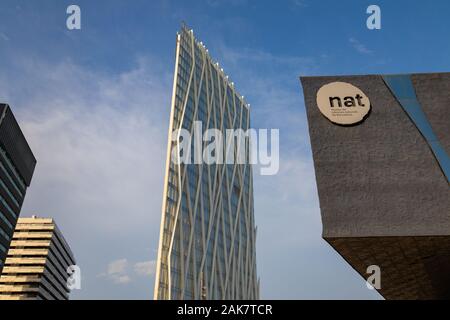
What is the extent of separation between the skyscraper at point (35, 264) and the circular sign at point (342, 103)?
10353 cm

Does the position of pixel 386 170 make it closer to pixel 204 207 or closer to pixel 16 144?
pixel 204 207

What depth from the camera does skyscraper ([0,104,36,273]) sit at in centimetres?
7338

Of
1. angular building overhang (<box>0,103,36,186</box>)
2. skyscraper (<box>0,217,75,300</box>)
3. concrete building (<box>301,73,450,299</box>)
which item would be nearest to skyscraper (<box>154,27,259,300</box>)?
angular building overhang (<box>0,103,36,186</box>)

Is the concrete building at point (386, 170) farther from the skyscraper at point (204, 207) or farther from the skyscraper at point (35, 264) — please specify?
the skyscraper at point (35, 264)

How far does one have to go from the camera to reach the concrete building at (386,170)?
52.5 ft

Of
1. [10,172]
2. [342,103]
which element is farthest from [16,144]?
[342,103]

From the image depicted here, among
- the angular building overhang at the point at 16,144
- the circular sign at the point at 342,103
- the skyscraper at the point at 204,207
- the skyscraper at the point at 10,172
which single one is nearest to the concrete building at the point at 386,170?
the circular sign at the point at 342,103

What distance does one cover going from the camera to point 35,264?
107 m

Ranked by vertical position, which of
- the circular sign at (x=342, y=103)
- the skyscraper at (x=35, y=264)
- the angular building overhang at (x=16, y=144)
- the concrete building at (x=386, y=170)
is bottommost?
the concrete building at (x=386, y=170)

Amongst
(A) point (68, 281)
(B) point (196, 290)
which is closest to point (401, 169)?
(B) point (196, 290)

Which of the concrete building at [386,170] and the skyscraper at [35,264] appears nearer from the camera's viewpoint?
the concrete building at [386,170]

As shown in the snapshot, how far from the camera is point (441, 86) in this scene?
62.2 ft
